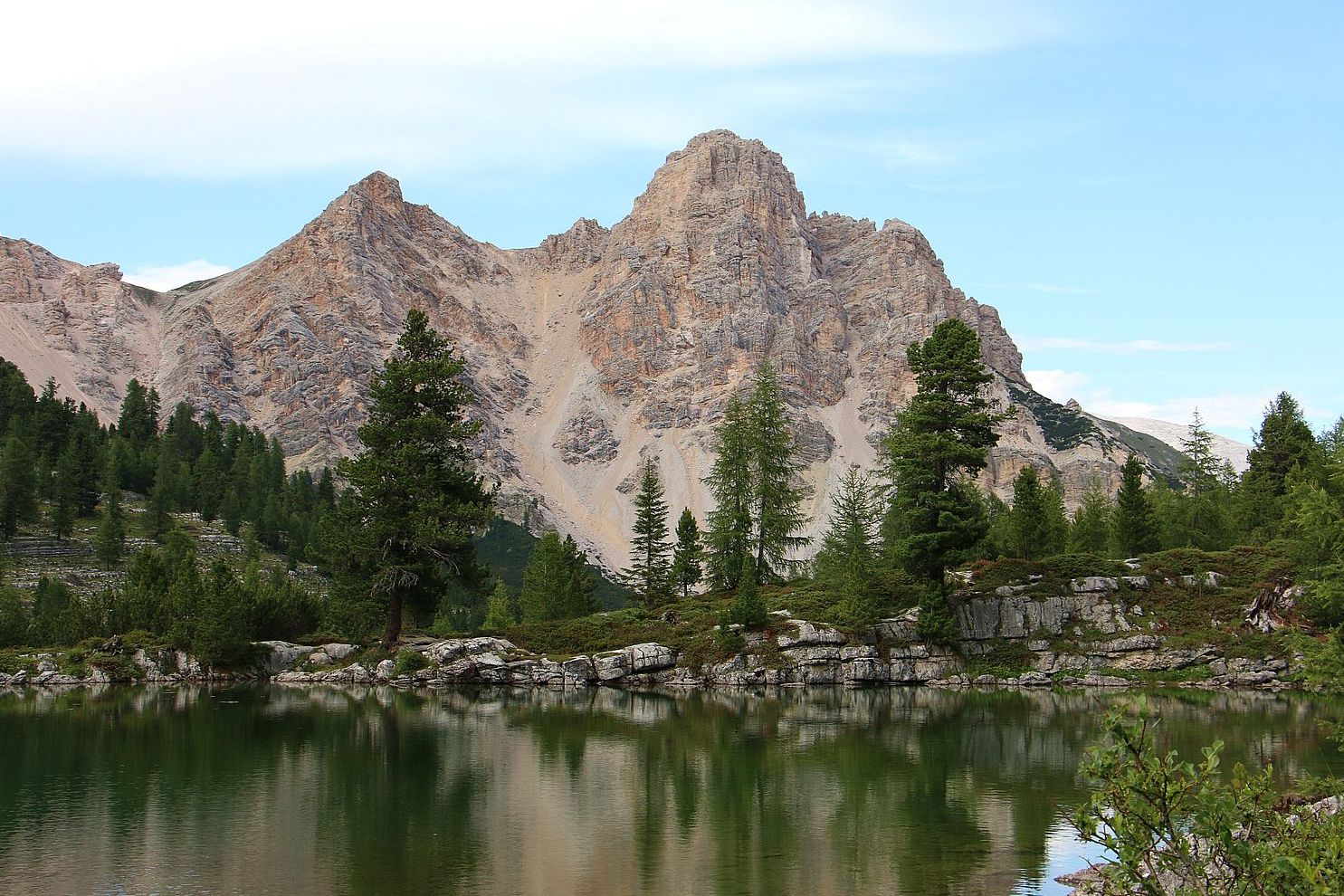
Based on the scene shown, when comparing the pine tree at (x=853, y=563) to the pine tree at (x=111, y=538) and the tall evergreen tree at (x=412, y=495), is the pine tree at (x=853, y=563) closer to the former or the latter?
the tall evergreen tree at (x=412, y=495)

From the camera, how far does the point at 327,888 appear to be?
62.7 ft

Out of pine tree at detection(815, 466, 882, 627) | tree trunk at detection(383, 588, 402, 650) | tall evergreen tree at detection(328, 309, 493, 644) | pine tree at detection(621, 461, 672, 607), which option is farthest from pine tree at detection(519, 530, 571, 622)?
tall evergreen tree at detection(328, 309, 493, 644)

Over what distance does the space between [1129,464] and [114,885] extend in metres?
74.9

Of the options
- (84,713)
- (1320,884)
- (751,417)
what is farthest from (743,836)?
(751,417)

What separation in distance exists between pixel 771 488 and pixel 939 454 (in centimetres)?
1693

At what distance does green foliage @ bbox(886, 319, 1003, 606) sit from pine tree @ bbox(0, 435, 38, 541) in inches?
3542

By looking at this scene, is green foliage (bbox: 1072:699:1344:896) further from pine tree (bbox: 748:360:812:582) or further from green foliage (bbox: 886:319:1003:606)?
pine tree (bbox: 748:360:812:582)

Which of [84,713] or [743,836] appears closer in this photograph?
[743,836]

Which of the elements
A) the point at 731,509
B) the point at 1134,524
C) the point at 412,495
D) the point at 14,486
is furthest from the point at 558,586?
the point at 14,486

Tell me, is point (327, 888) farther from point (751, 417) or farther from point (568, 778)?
point (751, 417)

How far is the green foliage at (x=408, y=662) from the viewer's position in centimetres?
5819

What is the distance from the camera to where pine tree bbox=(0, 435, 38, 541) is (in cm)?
10750

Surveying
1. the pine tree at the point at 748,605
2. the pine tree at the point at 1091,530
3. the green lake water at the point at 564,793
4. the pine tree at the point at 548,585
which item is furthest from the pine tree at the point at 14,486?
the pine tree at the point at 1091,530

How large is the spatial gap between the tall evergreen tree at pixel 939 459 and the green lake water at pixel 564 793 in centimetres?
1132
